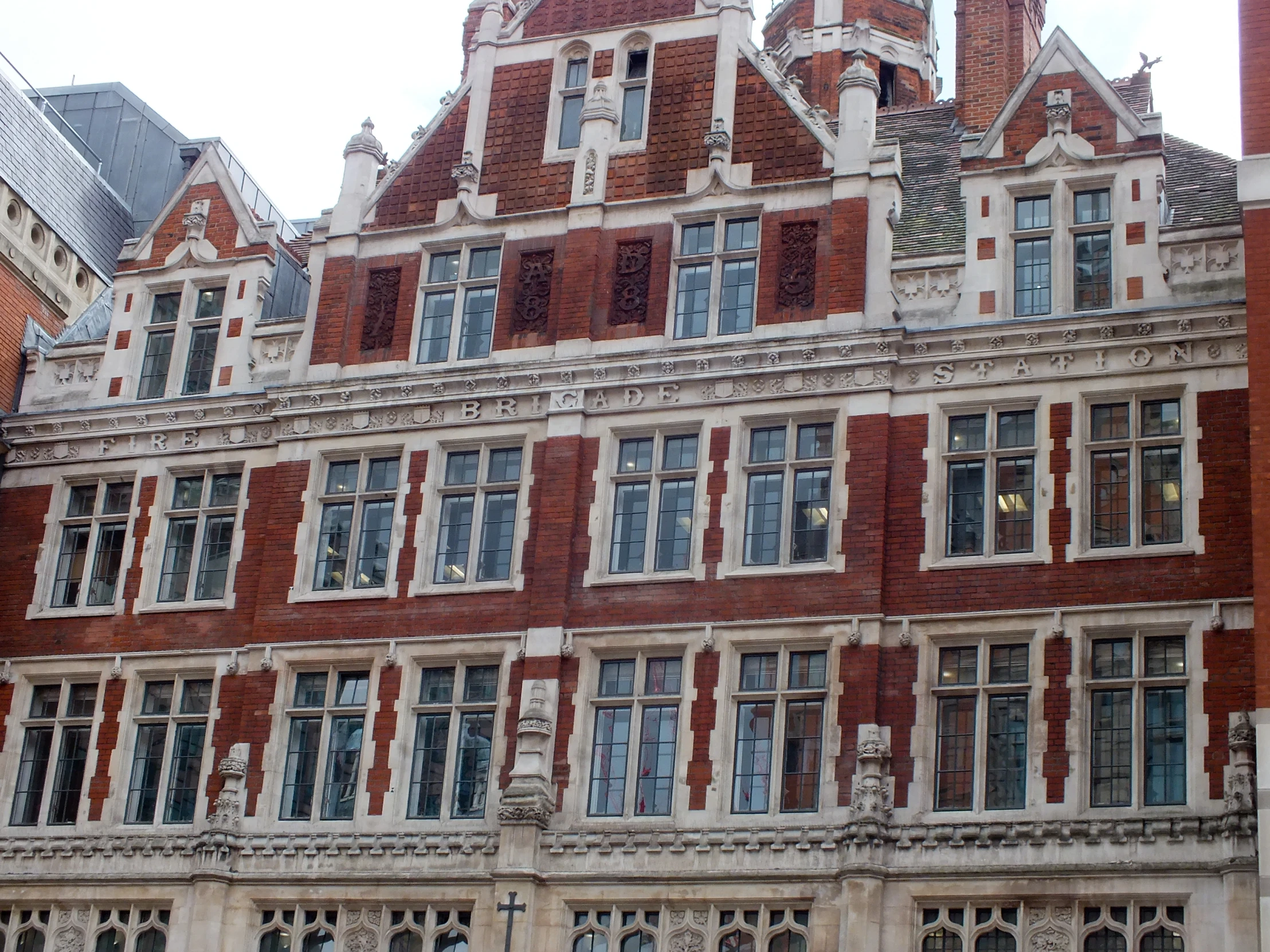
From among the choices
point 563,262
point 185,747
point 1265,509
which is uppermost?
point 563,262

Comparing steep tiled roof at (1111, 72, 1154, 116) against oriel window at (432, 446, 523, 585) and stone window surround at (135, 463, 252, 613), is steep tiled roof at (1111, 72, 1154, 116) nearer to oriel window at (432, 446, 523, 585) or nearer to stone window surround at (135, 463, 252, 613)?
oriel window at (432, 446, 523, 585)

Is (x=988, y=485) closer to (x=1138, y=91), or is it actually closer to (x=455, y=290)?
(x=455, y=290)

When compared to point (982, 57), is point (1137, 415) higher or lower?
lower

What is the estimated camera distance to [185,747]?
31.9 meters

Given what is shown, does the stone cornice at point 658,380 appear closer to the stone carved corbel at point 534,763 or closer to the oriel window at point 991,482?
the oriel window at point 991,482

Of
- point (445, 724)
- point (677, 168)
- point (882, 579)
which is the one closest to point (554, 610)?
point (445, 724)

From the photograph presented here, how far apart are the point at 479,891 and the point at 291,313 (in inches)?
459

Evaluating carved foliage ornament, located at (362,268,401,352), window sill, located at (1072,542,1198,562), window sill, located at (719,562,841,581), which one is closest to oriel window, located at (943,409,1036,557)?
window sill, located at (1072,542,1198,562)

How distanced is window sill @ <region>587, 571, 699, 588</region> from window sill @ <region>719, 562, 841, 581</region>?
0.52 metres

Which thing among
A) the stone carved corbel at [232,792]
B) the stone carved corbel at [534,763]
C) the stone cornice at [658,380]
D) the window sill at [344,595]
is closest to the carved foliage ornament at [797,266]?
the stone cornice at [658,380]

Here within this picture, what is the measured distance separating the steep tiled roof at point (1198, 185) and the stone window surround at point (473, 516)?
390 inches

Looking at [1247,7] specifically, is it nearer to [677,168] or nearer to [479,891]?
[677,168]

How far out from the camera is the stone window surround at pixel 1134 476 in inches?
1089

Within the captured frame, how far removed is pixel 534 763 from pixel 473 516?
4330 mm
